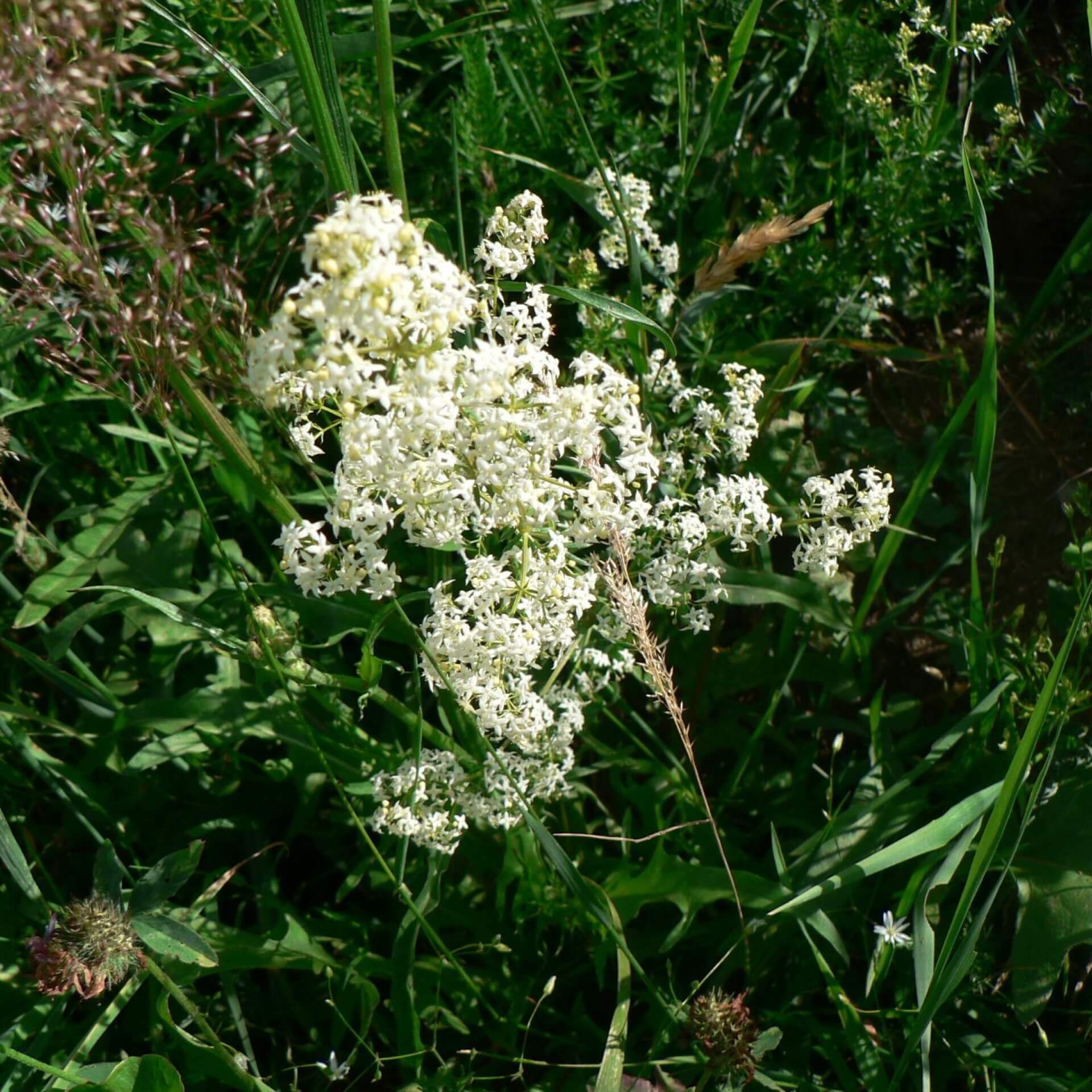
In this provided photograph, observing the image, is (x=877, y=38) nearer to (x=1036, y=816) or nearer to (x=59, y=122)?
(x=1036, y=816)

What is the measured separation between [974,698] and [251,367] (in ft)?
6.74

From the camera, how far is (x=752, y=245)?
2146mm

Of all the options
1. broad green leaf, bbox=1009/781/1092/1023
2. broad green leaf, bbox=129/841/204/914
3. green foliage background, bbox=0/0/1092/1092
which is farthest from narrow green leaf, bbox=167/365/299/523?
broad green leaf, bbox=1009/781/1092/1023

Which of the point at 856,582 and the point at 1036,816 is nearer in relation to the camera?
the point at 1036,816

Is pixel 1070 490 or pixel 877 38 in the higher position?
pixel 877 38

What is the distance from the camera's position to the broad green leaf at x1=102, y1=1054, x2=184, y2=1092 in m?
1.96

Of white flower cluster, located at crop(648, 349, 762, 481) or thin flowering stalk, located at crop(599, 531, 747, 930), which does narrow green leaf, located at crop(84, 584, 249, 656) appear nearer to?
thin flowering stalk, located at crop(599, 531, 747, 930)

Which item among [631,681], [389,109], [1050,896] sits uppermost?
[389,109]

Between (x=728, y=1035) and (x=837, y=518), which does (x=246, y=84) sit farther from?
(x=728, y=1035)

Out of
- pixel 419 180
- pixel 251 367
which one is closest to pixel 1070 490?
pixel 419 180

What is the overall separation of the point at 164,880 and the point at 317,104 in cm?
155

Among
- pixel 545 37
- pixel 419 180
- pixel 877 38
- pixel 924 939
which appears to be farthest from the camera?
pixel 419 180

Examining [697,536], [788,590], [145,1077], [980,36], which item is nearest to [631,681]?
[788,590]

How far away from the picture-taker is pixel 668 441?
2.35 m
